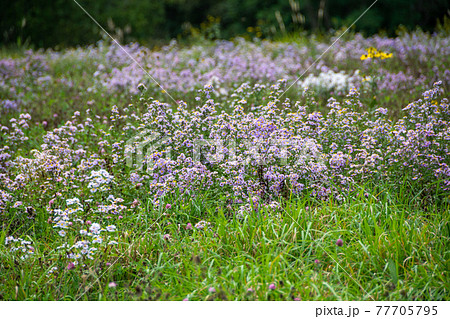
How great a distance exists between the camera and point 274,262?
11.0 feet

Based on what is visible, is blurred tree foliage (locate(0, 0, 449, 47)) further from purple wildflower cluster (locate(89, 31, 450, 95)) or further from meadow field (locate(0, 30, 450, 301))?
meadow field (locate(0, 30, 450, 301))

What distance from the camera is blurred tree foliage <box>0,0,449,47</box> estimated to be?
18.2 meters

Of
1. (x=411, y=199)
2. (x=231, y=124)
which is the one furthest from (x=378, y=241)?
(x=231, y=124)

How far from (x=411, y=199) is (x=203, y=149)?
2.17 m

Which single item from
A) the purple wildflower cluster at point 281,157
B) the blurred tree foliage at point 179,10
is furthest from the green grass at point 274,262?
the blurred tree foliage at point 179,10

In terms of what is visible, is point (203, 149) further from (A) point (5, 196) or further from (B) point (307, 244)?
(A) point (5, 196)

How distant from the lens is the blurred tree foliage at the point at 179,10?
18.2 m

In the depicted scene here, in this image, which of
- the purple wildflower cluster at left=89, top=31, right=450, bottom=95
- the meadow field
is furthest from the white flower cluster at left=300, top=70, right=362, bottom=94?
the meadow field

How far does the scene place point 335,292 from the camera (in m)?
3.13

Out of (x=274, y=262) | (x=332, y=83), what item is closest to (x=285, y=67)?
(x=332, y=83)

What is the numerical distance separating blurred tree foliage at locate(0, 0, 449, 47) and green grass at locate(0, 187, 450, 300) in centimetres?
1397

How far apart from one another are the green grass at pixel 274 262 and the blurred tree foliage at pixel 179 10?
1397 centimetres

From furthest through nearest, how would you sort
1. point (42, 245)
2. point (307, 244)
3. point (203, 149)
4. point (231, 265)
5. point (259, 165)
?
point (203, 149) < point (259, 165) < point (42, 245) < point (307, 244) < point (231, 265)

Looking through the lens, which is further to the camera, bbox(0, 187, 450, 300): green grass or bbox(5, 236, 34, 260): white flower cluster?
bbox(5, 236, 34, 260): white flower cluster
